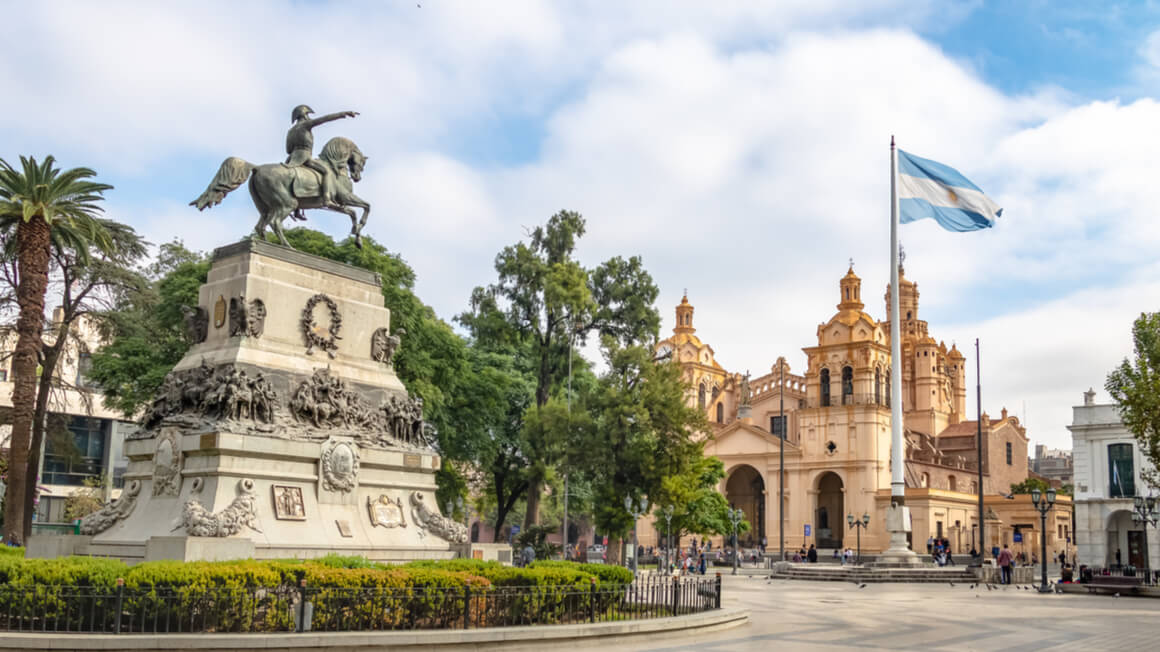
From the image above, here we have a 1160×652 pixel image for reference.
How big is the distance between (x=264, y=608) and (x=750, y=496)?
246 feet

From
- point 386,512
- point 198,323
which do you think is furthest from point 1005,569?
point 198,323

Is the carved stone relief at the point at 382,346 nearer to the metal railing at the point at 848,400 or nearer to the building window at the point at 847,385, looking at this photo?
the metal railing at the point at 848,400

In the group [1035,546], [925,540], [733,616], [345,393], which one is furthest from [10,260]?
[1035,546]

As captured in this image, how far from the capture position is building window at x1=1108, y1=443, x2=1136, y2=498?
5419 centimetres

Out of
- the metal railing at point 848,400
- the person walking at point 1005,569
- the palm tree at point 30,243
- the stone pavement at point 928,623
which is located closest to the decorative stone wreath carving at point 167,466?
the stone pavement at point 928,623

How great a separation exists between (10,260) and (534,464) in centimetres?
2128

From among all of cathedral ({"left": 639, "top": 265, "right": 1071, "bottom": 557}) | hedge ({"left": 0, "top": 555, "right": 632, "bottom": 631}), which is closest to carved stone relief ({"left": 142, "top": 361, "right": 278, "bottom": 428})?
hedge ({"left": 0, "top": 555, "right": 632, "bottom": 631})

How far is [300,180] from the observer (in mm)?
21078

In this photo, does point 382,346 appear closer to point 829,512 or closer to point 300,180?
point 300,180

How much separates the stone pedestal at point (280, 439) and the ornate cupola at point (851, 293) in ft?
211

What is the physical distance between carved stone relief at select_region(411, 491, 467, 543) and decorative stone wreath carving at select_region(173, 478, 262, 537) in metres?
3.62

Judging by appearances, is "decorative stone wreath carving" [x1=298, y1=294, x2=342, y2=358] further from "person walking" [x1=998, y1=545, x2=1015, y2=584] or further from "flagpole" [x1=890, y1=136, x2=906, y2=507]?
"person walking" [x1=998, y1=545, x2=1015, y2=584]

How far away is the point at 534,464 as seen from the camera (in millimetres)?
44500

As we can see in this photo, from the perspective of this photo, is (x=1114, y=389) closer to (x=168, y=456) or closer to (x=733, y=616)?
(x=733, y=616)
